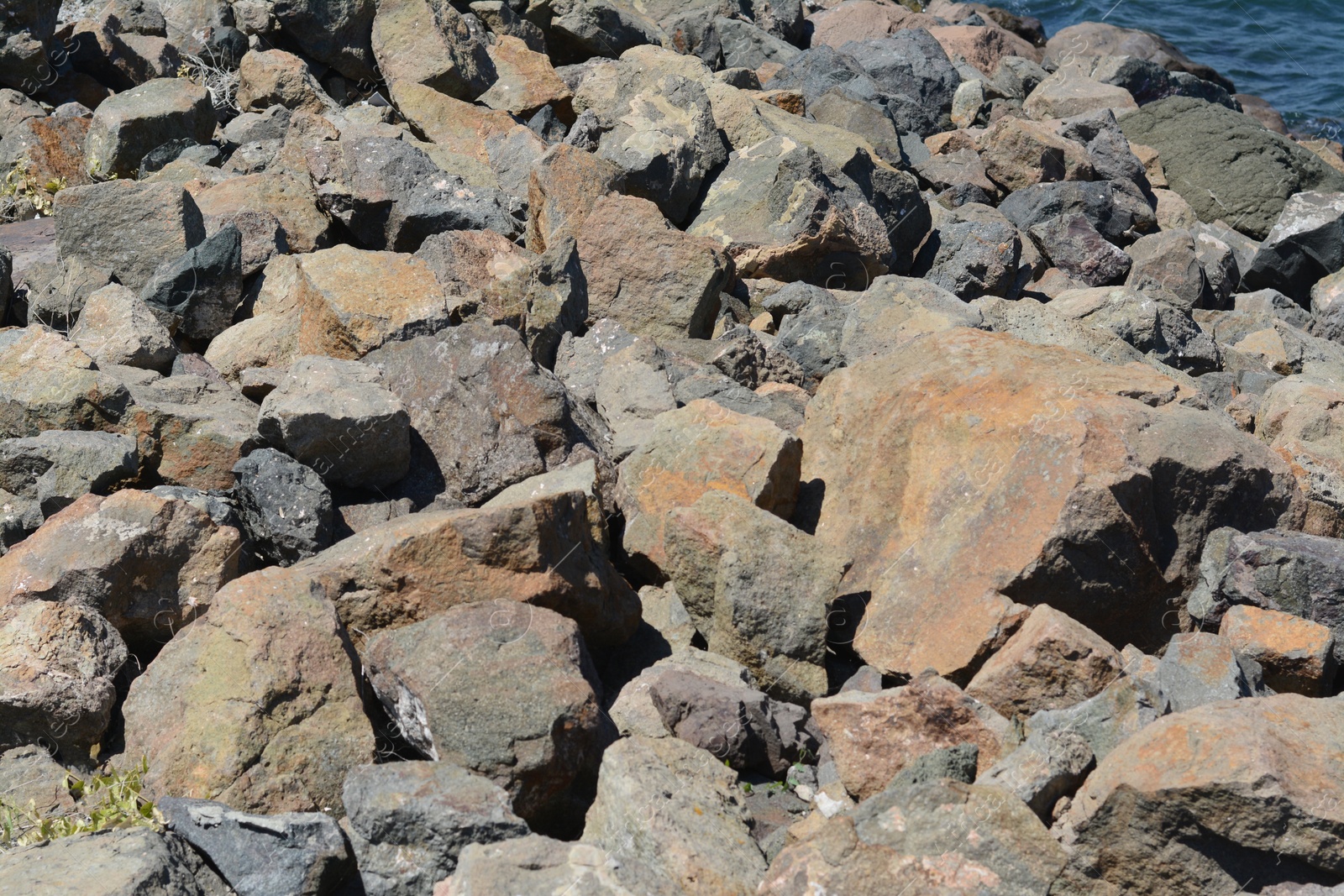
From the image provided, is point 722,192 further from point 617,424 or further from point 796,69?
point 796,69

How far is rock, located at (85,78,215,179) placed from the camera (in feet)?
23.3

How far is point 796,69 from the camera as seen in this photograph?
35.3 feet

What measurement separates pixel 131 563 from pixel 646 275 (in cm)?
310

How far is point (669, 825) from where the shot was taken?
3.13 m

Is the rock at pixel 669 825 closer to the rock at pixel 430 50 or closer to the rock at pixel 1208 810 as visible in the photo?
the rock at pixel 1208 810

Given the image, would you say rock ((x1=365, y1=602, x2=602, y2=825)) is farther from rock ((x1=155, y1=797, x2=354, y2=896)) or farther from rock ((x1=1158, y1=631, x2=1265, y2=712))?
rock ((x1=1158, y1=631, x2=1265, y2=712))

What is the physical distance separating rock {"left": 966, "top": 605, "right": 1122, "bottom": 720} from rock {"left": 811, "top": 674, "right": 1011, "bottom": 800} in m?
0.19

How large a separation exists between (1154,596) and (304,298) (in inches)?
151

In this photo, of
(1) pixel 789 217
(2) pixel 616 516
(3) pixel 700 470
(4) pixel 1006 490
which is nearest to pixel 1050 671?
(4) pixel 1006 490

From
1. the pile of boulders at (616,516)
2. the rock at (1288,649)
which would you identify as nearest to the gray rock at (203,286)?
the pile of boulders at (616,516)

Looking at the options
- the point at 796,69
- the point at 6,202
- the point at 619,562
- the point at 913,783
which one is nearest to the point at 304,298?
the point at 619,562

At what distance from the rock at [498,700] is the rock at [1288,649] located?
84.8 inches

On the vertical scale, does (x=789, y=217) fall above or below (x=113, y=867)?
above

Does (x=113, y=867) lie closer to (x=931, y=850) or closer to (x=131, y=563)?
(x=131, y=563)
